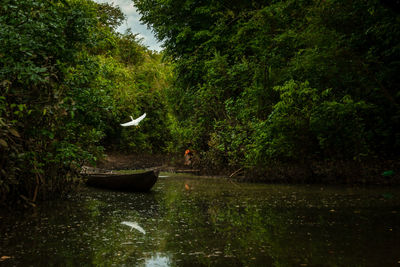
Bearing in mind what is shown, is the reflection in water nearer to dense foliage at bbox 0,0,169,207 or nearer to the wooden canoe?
dense foliage at bbox 0,0,169,207

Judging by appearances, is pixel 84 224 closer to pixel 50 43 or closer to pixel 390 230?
pixel 50 43

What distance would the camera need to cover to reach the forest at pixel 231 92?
258 inches

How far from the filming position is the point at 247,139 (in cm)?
1245

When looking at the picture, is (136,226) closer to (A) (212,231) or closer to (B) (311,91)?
(A) (212,231)

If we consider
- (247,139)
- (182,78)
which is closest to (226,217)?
(247,139)

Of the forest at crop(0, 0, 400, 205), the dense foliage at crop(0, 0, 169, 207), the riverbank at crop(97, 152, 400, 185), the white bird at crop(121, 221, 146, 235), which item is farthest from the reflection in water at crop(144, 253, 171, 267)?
the riverbank at crop(97, 152, 400, 185)

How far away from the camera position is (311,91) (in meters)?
10.2

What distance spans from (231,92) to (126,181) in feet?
23.6

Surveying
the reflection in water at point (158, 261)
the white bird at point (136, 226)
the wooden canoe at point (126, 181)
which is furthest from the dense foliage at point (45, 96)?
the reflection in water at point (158, 261)

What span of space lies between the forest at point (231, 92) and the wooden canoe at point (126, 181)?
0.93 m

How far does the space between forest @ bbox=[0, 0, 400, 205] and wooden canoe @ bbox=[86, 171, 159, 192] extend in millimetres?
928

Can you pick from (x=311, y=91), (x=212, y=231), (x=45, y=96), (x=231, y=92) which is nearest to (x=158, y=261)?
(x=212, y=231)

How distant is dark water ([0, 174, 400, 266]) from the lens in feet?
13.3

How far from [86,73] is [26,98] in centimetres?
157
